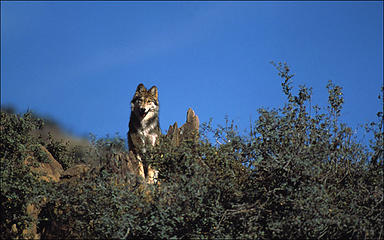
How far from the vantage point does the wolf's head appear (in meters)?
12.2

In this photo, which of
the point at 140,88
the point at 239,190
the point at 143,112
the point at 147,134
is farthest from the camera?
the point at 140,88

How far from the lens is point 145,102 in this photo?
1222 centimetres

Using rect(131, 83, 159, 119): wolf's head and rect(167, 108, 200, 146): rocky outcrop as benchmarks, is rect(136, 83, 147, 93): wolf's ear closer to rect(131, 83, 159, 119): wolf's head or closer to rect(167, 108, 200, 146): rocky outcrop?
rect(131, 83, 159, 119): wolf's head

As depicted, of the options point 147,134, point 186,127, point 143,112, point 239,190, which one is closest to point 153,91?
point 143,112

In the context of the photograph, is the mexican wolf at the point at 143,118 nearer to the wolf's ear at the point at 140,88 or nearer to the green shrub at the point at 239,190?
the wolf's ear at the point at 140,88

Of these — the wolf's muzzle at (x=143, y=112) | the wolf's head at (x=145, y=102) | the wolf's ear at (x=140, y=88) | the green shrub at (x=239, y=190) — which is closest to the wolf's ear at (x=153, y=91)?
the wolf's head at (x=145, y=102)

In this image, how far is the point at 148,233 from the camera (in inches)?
311

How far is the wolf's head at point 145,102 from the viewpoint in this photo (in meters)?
12.2

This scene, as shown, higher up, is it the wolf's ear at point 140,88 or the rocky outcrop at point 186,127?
the wolf's ear at point 140,88

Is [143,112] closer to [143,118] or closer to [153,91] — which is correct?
[143,118]

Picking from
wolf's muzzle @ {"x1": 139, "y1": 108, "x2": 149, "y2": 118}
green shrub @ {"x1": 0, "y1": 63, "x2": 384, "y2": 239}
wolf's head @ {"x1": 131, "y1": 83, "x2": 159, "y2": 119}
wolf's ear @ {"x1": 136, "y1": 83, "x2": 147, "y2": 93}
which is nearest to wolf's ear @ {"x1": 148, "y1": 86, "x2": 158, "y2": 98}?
wolf's head @ {"x1": 131, "y1": 83, "x2": 159, "y2": 119}

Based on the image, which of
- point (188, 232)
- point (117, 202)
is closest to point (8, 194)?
point (117, 202)

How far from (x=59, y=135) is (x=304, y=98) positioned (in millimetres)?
7924

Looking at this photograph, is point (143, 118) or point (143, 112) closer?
point (143, 112)
